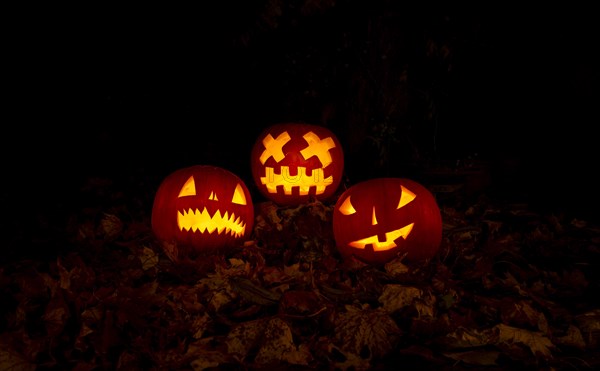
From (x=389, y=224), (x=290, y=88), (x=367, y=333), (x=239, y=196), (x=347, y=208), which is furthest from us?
(x=290, y=88)

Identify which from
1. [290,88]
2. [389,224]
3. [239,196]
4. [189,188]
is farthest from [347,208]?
[290,88]

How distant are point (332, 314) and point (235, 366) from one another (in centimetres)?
51

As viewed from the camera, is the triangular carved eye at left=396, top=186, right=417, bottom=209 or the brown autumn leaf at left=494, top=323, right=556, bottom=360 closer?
the brown autumn leaf at left=494, top=323, right=556, bottom=360

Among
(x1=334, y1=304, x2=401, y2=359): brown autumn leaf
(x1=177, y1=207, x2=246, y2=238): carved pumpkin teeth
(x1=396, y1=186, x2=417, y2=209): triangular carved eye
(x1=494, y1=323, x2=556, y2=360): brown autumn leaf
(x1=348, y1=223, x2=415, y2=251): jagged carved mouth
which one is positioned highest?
(x1=396, y1=186, x2=417, y2=209): triangular carved eye

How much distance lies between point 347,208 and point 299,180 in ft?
2.81

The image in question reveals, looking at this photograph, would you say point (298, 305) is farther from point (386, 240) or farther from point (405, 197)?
point (405, 197)

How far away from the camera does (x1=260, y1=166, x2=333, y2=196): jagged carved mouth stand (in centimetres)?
359

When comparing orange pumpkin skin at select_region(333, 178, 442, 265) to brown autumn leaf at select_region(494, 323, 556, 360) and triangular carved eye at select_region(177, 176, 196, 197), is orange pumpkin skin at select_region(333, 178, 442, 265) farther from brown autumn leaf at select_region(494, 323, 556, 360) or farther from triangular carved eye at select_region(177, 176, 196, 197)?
triangular carved eye at select_region(177, 176, 196, 197)

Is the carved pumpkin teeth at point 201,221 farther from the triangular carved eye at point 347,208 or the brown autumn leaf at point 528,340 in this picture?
the brown autumn leaf at point 528,340

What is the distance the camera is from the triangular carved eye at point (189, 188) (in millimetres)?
2980

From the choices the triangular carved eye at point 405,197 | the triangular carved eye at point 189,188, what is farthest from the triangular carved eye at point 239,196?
the triangular carved eye at point 405,197

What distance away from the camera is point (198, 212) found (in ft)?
9.64

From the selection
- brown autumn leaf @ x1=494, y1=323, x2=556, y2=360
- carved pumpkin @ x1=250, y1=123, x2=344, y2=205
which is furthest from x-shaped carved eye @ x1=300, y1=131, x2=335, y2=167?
brown autumn leaf @ x1=494, y1=323, x2=556, y2=360

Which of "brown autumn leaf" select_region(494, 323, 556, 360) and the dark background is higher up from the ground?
the dark background
